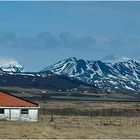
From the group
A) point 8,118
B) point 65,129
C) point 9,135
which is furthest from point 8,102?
point 9,135

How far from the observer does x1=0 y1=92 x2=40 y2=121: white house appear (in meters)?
73.9

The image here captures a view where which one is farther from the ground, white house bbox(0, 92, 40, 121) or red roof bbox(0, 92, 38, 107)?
red roof bbox(0, 92, 38, 107)

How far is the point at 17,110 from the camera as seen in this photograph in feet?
244

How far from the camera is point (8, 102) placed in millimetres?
74688

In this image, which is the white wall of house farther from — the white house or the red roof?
the red roof

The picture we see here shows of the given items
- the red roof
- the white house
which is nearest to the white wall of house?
the white house

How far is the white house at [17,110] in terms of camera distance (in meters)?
73.9

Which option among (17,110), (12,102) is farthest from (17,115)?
(12,102)

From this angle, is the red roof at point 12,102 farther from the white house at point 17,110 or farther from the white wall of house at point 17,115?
the white wall of house at point 17,115

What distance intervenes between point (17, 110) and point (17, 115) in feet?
2.16

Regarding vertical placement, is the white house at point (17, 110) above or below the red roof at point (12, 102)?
below

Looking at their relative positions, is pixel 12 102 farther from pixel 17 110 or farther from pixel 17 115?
pixel 17 115

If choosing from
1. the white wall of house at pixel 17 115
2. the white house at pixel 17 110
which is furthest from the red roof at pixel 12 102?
the white wall of house at pixel 17 115

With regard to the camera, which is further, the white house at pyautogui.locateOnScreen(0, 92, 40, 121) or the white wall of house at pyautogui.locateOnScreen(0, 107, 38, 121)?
the white wall of house at pyautogui.locateOnScreen(0, 107, 38, 121)
